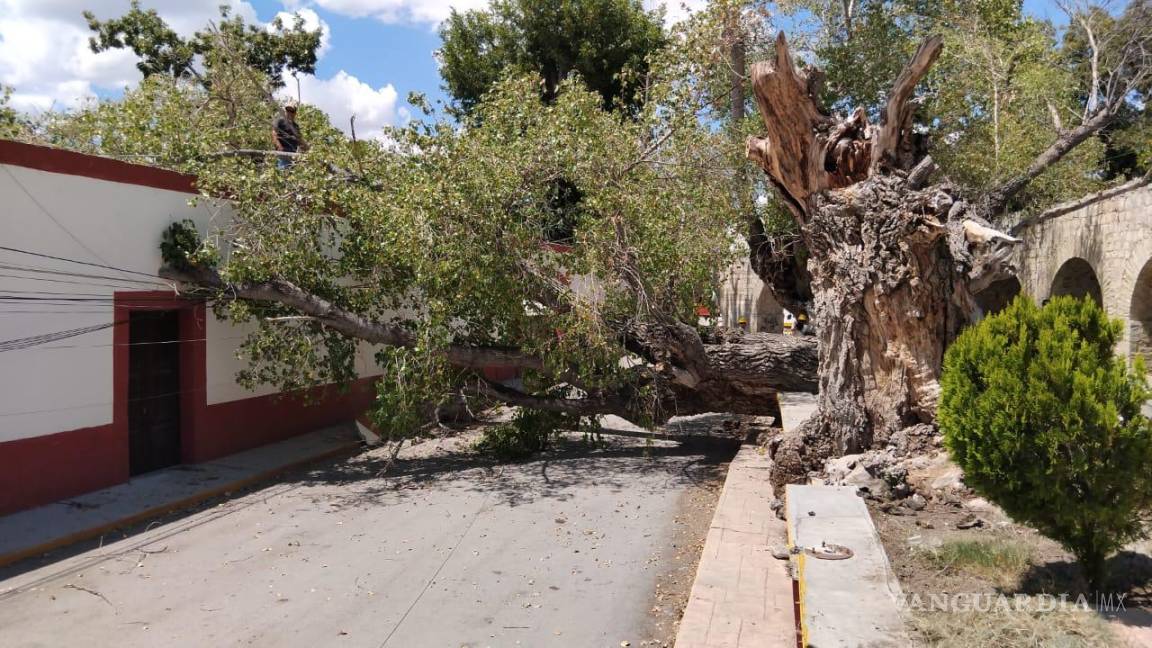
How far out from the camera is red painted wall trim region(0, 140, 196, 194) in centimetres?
774

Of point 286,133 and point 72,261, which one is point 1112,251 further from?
point 72,261

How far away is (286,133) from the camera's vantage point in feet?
38.2

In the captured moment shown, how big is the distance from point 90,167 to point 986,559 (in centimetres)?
887

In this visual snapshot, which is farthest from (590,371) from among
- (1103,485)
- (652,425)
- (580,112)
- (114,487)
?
(1103,485)

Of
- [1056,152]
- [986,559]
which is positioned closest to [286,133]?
[986,559]

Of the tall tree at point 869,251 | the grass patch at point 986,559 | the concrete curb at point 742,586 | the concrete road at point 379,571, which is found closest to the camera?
the grass patch at point 986,559

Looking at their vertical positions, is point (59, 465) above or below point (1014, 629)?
below

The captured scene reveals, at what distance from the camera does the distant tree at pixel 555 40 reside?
75.2ft

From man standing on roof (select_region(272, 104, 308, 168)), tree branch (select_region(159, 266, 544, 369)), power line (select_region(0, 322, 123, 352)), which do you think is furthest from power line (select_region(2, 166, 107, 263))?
man standing on roof (select_region(272, 104, 308, 168))

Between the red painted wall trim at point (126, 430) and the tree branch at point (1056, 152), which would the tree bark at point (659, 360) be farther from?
the tree branch at point (1056, 152)

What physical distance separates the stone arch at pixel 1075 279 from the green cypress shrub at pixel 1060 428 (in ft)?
40.2

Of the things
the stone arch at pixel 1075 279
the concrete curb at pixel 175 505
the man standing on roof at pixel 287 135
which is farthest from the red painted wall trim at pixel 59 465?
the stone arch at pixel 1075 279

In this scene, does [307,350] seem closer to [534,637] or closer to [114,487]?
[114,487]

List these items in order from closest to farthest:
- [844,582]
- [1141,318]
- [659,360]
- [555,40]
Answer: [844,582]
[659,360]
[1141,318]
[555,40]
